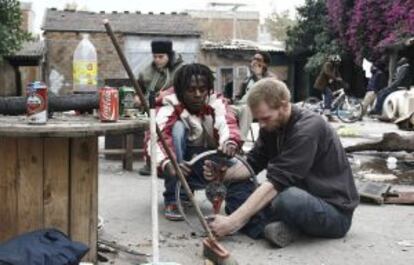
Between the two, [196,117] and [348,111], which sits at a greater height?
[196,117]

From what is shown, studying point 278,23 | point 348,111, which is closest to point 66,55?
point 348,111

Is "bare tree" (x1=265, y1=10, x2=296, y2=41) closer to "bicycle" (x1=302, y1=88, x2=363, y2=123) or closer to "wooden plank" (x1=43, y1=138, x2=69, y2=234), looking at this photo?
"bicycle" (x1=302, y1=88, x2=363, y2=123)

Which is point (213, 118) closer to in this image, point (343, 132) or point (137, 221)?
point (137, 221)

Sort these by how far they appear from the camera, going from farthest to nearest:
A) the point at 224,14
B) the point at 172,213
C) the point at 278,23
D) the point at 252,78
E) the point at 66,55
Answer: the point at 278,23 < the point at 224,14 < the point at 66,55 < the point at 252,78 < the point at 172,213

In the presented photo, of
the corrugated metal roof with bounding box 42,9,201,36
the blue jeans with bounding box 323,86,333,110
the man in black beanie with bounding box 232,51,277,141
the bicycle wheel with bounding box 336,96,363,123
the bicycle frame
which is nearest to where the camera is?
the man in black beanie with bounding box 232,51,277,141

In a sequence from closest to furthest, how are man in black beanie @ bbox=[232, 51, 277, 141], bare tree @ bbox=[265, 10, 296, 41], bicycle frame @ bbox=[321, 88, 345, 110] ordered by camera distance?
man in black beanie @ bbox=[232, 51, 277, 141], bicycle frame @ bbox=[321, 88, 345, 110], bare tree @ bbox=[265, 10, 296, 41]

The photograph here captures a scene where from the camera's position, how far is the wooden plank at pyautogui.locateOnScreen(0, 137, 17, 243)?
3814 mm

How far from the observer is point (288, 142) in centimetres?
432

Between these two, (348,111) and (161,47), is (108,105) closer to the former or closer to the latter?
(161,47)

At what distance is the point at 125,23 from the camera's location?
28.6 meters

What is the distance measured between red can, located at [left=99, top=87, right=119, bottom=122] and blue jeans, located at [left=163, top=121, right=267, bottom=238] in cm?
118

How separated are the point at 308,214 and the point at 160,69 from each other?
340cm

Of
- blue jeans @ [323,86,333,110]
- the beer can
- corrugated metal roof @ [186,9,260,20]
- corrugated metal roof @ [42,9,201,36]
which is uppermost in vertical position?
corrugated metal roof @ [186,9,260,20]

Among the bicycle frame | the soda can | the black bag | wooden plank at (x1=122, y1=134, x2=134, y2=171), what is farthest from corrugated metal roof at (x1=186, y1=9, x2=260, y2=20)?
the black bag
